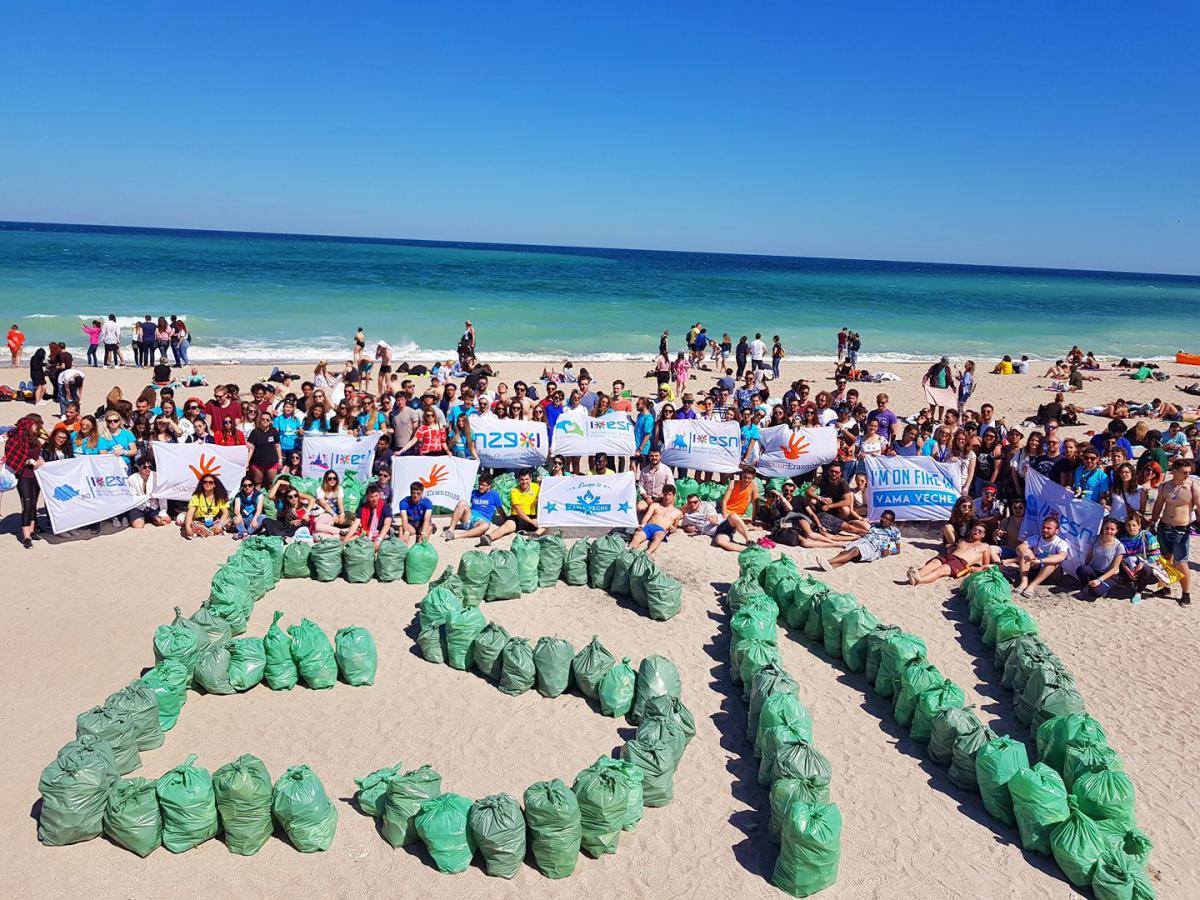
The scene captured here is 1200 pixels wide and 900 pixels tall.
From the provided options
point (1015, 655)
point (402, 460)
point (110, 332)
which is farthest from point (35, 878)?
point (110, 332)

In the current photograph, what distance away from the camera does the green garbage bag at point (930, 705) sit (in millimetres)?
7090

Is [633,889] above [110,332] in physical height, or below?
below

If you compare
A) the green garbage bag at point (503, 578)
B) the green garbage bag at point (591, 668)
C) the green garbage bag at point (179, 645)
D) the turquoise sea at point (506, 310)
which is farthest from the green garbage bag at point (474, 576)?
the turquoise sea at point (506, 310)

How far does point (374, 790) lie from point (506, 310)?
140 feet

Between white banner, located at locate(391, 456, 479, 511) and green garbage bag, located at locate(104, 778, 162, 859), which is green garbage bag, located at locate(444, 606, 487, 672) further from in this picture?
white banner, located at locate(391, 456, 479, 511)

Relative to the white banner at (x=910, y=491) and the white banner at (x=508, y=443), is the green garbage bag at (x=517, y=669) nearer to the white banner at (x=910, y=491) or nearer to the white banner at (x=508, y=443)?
the white banner at (x=508, y=443)

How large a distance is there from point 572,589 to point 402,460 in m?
3.17

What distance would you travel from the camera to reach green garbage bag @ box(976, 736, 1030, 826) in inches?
248

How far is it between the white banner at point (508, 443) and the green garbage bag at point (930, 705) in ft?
23.4

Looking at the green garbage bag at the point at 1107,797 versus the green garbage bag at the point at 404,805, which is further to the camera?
the green garbage bag at the point at 1107,797

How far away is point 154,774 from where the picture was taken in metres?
6.70

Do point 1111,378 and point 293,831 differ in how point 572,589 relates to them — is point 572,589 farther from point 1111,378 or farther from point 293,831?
point 1111,378

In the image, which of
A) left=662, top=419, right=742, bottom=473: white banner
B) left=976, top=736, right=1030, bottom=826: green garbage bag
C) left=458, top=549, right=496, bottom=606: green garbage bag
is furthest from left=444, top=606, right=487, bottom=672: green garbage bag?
left=662, top=419, right=742, bottom=473: white banner

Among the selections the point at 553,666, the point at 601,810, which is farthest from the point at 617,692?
the point at 601,810
